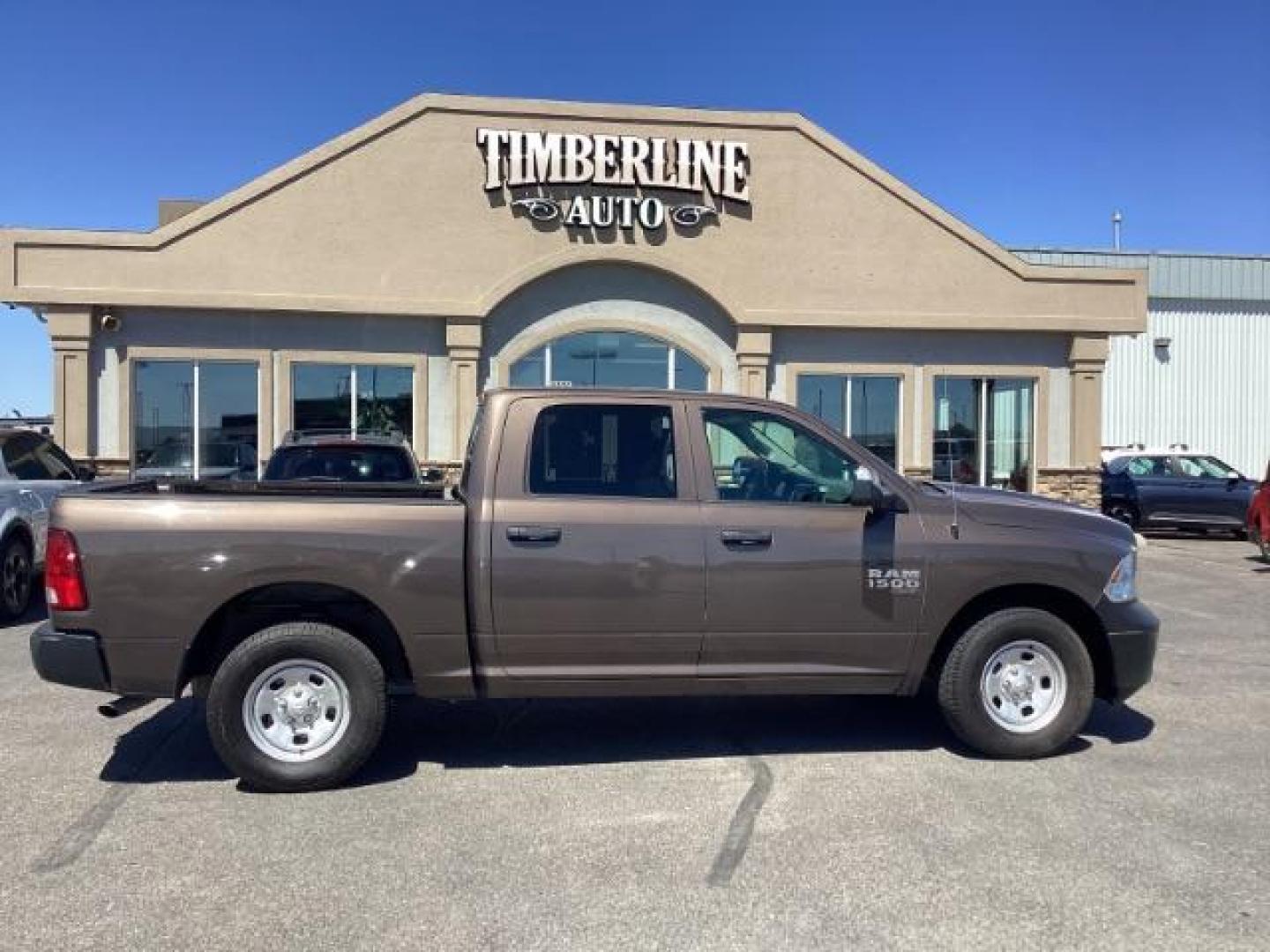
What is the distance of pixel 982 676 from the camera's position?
17.9 feet

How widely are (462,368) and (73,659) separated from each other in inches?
432

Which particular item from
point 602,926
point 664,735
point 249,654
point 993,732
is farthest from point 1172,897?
point 249,654

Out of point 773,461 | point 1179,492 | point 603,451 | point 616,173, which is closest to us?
point 603,451

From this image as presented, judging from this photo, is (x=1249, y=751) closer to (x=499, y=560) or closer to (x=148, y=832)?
(x=499, y=560)

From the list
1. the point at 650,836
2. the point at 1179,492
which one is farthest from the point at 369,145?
the point at 1179,492

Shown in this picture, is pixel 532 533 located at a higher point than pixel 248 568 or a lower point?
higher

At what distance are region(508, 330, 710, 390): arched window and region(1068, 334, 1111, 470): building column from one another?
20.1 ft

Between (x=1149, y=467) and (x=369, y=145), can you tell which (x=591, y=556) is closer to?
(x=369, y=145)

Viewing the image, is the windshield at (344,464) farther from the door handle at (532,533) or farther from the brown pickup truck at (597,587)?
the door handle at (532,533)

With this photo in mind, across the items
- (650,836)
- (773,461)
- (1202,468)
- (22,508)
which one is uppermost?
(773,461)

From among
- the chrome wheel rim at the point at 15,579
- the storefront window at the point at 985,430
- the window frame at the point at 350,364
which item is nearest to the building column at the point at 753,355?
the storefront window at the point at 985,430

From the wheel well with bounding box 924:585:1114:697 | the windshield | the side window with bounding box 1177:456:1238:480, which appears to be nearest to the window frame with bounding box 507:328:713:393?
the windshield

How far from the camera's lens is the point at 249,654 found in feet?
16.3

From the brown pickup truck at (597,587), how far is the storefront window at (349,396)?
10.0 metres
